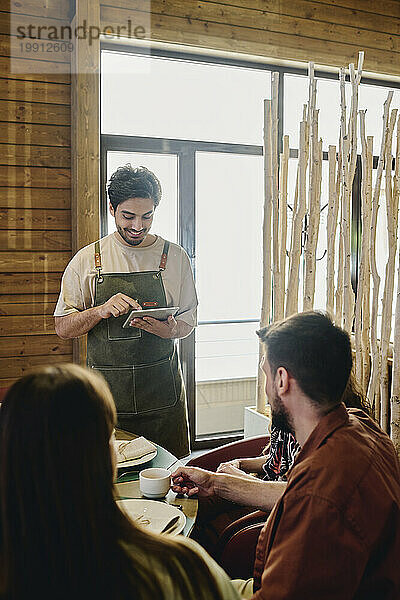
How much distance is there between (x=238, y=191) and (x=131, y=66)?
3.63 feet

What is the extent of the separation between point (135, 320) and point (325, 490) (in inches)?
55.2

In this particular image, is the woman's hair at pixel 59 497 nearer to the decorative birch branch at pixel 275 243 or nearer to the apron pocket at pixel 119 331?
the apron pocket at pixel 119 331

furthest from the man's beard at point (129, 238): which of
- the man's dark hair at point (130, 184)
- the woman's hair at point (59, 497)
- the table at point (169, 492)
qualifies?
the woman's hair at point (59, 497)

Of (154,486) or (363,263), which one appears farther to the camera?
(363,263)

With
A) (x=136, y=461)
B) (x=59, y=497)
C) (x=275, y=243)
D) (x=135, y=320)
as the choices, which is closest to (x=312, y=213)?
(x=275, y=243)

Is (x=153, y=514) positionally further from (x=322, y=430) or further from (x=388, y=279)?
(x=388, y=279)

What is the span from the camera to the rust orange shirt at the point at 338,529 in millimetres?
1203

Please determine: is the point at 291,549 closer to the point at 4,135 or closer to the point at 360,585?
the point at 360,585

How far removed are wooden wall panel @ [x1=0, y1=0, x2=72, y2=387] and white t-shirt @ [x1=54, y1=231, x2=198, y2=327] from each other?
116cm

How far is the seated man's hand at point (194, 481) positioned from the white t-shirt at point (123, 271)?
37.8 inches

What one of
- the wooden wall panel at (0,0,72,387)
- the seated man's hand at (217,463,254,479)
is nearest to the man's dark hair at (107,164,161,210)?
the seated man's hand at (217,463,254,479)

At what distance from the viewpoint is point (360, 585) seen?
4.13ft

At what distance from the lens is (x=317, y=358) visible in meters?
1.45

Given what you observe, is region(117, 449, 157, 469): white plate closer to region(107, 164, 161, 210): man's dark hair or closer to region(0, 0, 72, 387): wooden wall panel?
region(107, 164, 161, 210): man's dark hair
